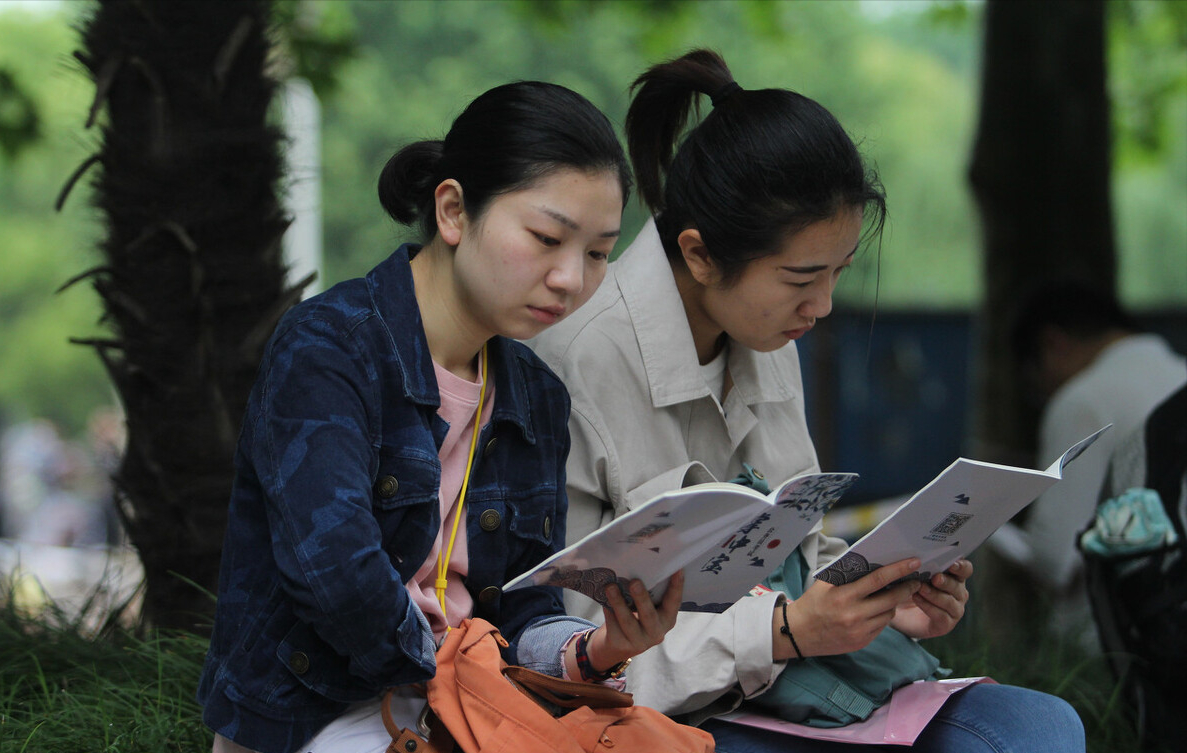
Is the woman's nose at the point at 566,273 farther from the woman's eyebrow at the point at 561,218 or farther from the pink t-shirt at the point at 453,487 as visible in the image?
the pink t-shirt at the point at 453,487

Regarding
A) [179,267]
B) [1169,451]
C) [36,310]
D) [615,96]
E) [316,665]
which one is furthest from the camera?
[36,310]

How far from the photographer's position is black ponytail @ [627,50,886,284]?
2.15 m

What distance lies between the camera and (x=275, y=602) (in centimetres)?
168

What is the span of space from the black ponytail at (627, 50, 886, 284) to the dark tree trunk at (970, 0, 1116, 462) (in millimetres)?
3726

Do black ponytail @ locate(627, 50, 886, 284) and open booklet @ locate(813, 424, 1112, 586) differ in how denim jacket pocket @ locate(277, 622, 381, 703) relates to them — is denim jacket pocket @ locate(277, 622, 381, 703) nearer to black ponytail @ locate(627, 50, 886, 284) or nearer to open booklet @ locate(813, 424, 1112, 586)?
open booklet @ locate(813, 424, 1112, 586)

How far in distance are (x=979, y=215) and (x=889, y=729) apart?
14.5 ft

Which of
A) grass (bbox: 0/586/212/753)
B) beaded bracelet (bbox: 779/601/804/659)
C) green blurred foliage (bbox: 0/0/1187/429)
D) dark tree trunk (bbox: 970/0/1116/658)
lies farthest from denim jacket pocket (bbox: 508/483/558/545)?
dark tree trunk (bbox: 970/0/1116/658)

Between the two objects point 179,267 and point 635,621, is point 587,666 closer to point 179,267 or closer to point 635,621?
point 635,621

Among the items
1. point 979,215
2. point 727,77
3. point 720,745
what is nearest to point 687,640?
point 720,745

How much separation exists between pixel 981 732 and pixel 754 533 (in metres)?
0.67

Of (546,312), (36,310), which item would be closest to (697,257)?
(546,312)

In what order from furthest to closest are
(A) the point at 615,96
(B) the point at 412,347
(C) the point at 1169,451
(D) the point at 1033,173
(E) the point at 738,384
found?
1. (A) the point at 615,96
2. (D) the point at 1033,173
3. (C) the point at 1169,451
4. (E) the point at 738,384
5. (B) the point at 412,347

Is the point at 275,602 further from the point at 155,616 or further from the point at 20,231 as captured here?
the point at 20,231

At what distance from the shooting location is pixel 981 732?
198 cm
